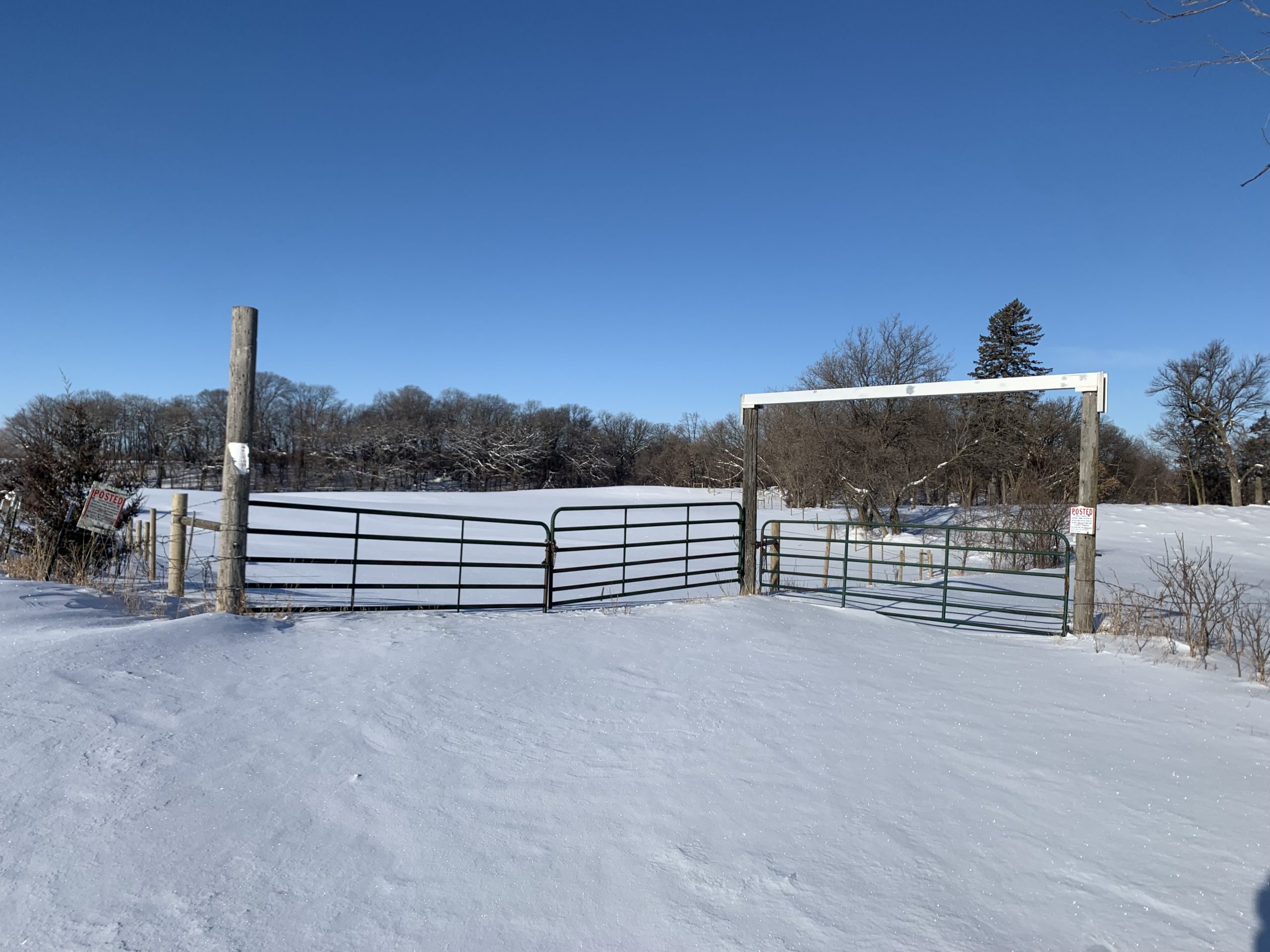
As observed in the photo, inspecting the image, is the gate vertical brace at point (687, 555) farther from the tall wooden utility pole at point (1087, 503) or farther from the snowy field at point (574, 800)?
the tall wooden utility pole at point (1087, 503)

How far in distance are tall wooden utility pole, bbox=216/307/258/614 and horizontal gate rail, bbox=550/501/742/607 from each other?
307cm

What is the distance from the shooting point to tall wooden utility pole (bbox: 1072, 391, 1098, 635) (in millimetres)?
8852

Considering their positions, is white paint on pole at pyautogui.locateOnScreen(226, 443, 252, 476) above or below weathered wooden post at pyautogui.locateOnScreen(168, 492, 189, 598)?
above

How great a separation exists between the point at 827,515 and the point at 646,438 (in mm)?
47086

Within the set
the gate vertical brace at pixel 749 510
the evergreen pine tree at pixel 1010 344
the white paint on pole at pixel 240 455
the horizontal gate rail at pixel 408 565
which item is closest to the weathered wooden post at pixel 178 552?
the horizontal gate rail at pixel 408 565

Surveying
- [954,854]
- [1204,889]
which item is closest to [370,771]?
[954,854]

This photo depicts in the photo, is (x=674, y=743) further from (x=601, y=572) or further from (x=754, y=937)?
(x=601, y=572)

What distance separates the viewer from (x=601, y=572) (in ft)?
60.4

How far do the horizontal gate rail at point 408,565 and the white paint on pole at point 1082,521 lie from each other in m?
6.24

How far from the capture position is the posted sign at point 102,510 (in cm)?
748

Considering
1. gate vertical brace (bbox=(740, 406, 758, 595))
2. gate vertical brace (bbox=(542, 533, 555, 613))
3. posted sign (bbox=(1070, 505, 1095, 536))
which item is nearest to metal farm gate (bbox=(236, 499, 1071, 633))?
gate vertical brace (bbox=(542, 533, 555, 613))

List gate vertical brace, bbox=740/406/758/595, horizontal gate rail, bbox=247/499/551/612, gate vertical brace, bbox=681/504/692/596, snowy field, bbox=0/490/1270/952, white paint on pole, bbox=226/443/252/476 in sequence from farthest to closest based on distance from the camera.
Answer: gate vertical brace, bbox=681/504/692/596, gate vertical brace, bbox=740/406/758/595, horizontal gate rail, bbox=247/499/551/612, white paint on pole, bbox=226/443/252/476, snowy field, bbox=0/490/1270/952

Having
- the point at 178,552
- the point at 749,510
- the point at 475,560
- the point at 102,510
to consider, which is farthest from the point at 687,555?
the point at 475,560

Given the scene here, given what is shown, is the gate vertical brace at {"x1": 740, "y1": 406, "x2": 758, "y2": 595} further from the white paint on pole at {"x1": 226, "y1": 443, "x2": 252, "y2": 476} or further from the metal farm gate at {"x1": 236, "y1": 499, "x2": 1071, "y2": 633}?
the white paint on pole at {"x1": 226, "y1": 443, "x2": 252, "y2": 476}
